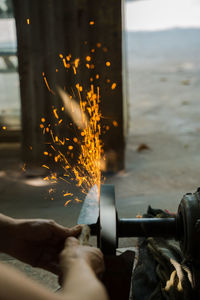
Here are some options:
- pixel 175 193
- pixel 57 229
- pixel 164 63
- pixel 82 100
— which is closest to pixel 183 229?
pixel 57 229

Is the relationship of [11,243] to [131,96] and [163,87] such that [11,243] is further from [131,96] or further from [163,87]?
[163,87]

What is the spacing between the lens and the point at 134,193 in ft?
12.6

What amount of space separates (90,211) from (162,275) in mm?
568

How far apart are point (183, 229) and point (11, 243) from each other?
0.83 meters

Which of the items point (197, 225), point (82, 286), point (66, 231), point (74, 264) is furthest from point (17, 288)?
point (197, 225)

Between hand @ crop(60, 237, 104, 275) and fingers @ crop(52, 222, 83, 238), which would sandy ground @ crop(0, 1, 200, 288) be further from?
hand @ crop(60, 237, 104, 275)

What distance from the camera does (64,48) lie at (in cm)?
393

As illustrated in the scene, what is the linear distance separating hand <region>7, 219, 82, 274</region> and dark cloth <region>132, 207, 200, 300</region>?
0.62m

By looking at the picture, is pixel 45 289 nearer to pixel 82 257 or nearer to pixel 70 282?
pixel 70 282

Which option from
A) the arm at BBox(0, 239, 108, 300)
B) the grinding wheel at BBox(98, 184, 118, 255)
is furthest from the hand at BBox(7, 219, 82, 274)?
the arm at BBox(0, 239, 108, 300)

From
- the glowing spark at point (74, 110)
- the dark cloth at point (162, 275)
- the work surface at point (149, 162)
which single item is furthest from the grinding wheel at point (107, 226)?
the glowing spark at point (74, 110)

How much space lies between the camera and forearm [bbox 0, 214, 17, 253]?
1.58 metres

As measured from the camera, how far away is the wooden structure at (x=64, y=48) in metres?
3.86

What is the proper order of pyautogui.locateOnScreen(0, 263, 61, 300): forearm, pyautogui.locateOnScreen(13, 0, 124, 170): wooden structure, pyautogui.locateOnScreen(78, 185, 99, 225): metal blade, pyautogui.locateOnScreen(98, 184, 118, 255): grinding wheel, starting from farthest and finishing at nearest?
1. pyautogui.locateOnScreen(13, 0, 124, 170): wooden structure
2. pyautogui.locateOnScreen(78, 185, 99, 225): metal blade
3. pyautogui.locateOnScreen(98, 184, 118, 255): grinding wheel
4. pyautogui.locateOnScreen(0, 263, 61, 300): forearm
